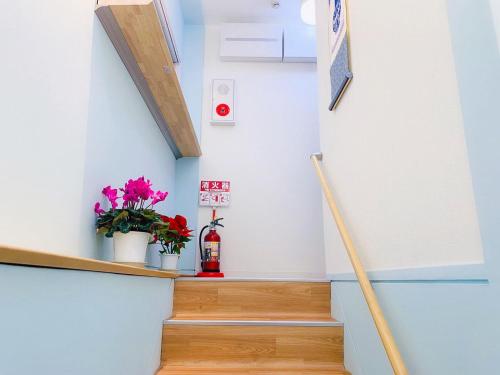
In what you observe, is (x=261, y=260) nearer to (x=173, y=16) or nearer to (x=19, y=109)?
(x=173, y=16)

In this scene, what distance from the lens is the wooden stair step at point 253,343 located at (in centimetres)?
210

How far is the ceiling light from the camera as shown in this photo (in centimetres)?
363

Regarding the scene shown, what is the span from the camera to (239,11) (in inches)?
154

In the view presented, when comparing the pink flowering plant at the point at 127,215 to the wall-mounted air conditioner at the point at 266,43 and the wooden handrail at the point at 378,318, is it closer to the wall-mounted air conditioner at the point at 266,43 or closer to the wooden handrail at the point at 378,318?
the wooden handrail at the point at 378,318

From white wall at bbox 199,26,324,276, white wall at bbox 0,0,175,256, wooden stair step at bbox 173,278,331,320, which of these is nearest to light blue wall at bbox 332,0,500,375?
wooden stair step at bbox 173,278,331,320

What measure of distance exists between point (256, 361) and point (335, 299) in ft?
1.92

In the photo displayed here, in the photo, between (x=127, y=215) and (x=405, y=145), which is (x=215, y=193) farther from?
(x=405, y=145)

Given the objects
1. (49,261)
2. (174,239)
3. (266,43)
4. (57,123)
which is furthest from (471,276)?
(266,43)

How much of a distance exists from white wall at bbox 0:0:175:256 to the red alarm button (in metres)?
1.64

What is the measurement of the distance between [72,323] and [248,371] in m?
1.17

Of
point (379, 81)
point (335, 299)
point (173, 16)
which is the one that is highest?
point (173, 16)

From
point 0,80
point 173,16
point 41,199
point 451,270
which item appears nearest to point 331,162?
point 451,270

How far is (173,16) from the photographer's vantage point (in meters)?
3.37

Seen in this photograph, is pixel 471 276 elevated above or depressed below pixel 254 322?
above
